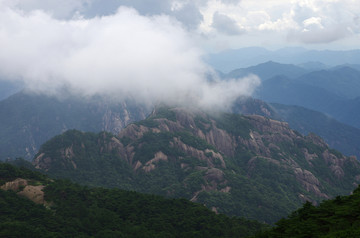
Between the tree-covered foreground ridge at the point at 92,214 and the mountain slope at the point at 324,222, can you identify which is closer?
the mountain slope at the point at 324,222

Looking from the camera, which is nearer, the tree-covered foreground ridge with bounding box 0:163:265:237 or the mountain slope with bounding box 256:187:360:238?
the mountain slope with bounding box 256:187:360:238

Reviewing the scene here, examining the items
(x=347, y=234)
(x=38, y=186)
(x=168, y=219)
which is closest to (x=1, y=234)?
(x=38, y=186)

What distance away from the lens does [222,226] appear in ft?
400

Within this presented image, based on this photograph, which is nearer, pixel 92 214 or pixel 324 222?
pixel 324 222

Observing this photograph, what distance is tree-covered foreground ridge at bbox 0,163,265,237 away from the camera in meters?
102

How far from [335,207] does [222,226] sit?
59229mm

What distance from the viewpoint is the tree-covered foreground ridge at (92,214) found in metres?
102

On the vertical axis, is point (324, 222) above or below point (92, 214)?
above

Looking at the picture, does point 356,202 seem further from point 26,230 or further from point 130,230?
point 26,230

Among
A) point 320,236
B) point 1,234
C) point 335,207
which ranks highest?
point 335,207

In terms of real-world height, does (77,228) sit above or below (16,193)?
below

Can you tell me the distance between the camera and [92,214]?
11294 cm

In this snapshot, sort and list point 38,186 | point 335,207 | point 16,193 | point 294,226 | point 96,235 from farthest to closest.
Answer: point 38,186
point 16,193
point 96,235
point 335,207
point 294,226

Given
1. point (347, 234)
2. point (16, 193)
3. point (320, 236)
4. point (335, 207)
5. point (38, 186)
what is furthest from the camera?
point (38, 186)
